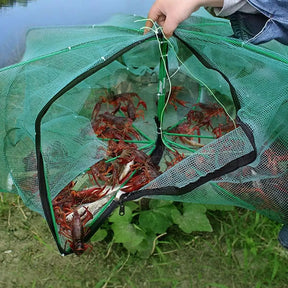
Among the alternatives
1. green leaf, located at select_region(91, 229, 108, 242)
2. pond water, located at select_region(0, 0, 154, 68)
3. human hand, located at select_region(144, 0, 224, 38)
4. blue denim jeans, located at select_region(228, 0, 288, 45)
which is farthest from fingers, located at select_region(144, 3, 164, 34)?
green leaf, located at select_region(91, 229, 108, 242)

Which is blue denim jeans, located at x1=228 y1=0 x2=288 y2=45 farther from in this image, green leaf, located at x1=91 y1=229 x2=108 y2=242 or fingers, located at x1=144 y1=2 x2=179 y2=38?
green leaf, located at x1=91 y1=229 x2=108 y2=242

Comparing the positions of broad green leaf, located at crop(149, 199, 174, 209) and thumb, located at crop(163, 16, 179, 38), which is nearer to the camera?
thumb, located at crop(163, 16, 179, 38)

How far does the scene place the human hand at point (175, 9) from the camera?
1685mm

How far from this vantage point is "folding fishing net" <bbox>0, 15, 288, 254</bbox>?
1626 mm

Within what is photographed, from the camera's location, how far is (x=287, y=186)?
5.65 ft

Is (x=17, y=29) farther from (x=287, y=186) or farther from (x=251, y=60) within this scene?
(x=287, y=186)

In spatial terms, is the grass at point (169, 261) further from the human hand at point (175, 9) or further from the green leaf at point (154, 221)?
the human hand at point (175, 9)

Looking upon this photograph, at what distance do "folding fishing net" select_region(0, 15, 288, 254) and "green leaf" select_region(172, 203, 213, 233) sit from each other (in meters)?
0.28

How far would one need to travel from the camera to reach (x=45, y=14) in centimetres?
275

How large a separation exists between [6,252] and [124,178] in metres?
0.80

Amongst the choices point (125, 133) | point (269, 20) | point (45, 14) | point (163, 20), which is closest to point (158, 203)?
point (125, 133)

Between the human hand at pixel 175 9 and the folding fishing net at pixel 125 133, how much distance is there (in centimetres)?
11

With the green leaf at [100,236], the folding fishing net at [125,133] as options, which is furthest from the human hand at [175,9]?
the green leaf at [100,236]

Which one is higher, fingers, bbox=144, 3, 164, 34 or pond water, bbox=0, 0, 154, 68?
fingers, bbox=144, 3, 164, 34
